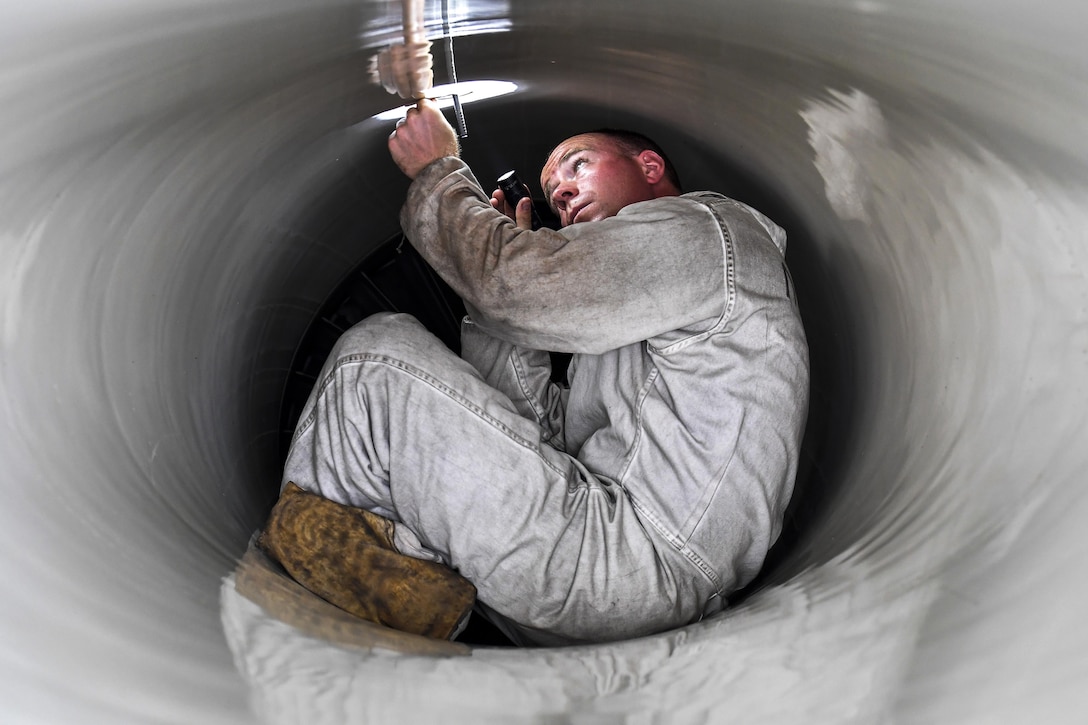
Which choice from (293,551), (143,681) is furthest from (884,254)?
(143,681)

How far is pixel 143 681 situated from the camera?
0.55 metres

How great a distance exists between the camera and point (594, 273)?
0.87 m

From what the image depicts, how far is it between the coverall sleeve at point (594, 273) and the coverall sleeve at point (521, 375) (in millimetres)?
149

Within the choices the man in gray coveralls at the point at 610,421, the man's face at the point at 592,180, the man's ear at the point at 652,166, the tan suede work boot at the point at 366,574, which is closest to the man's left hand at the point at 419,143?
the man in gray coveralls at the point at 610,421

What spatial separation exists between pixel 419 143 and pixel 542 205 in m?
0.34

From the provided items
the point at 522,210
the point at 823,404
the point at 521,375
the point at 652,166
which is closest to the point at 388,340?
the point at 521,375

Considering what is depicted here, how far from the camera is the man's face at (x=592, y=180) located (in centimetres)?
113

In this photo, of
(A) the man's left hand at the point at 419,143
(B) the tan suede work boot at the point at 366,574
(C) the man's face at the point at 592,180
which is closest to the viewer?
(B) the tan suede work boot at the point at 366,574

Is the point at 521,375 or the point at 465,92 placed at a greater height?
the point at 465,92

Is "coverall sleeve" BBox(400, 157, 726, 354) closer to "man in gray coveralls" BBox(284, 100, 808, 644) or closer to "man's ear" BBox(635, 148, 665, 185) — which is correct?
"man in gray coveralls" BBox(284, 100, 808, 644)

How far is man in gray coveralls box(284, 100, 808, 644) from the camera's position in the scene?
0.87 metres

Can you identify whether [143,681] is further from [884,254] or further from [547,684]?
[884,254]

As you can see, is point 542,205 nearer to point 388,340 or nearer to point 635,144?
point 635,144

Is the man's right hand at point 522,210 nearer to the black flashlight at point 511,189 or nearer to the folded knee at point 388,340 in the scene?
the black flashlight at point 511,189
